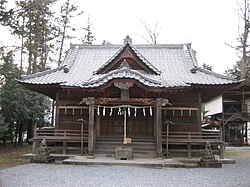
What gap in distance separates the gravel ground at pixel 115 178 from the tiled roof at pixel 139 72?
13.9ft

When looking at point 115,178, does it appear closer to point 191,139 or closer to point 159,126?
point 159,126

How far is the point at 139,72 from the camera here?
14734 mm

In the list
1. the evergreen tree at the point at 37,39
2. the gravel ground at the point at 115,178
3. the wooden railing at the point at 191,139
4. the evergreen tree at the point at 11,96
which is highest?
the evergreen tree at the point at 37,39

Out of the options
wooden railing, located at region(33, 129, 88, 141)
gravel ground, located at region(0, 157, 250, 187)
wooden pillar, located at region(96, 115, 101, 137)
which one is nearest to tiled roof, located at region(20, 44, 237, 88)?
wooden pillar, located at region(96, 115, 101, 137)

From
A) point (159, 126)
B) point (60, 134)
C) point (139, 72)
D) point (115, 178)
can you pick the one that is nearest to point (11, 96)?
point (60, 134)

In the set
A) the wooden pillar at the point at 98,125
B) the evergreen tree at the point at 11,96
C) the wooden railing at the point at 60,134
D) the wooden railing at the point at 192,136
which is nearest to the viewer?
the wooden railing at the point at 192,136

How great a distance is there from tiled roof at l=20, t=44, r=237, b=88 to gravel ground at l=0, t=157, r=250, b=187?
13.9 ft

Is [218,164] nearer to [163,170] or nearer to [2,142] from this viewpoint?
[163,170]

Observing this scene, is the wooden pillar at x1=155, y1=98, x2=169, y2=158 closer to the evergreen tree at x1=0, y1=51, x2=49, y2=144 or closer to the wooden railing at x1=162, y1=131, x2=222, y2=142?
the wooden railing at x1=162, y1=131, x2=222, y2=142

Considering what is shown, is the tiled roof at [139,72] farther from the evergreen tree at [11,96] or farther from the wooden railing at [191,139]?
the evergreen tree at [11,96]

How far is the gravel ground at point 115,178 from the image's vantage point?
25.8 feet

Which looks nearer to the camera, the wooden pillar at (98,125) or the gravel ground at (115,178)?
the gravel ground at (115,178)

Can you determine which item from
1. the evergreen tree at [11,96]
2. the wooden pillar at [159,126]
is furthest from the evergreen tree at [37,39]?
the wooden pillar at [159,126]

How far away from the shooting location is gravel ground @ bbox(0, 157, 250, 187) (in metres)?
7.85
